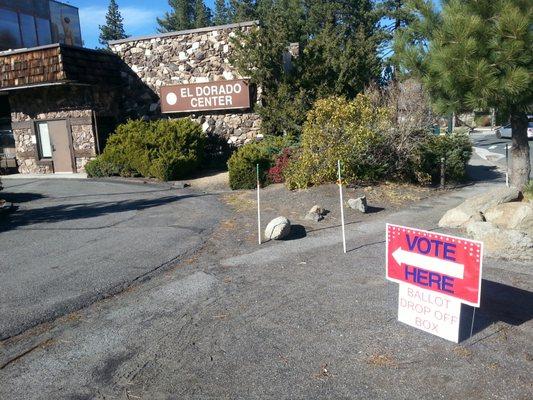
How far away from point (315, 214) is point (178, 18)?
57.7m

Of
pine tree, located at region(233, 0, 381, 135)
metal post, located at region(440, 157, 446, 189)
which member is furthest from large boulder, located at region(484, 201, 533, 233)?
pine tree, located at region(233, 0, 381, 135)

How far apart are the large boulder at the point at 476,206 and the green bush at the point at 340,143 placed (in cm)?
340

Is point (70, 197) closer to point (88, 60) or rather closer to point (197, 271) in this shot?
point (88, 60)

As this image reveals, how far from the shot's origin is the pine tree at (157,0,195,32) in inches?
2372

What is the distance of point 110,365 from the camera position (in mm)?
4168

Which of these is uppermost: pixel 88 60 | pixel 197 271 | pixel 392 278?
pixel 88 60

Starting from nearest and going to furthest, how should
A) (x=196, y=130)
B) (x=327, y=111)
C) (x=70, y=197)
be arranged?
(x=327, y=111), (x=70, y=197), (x=196, y=130)

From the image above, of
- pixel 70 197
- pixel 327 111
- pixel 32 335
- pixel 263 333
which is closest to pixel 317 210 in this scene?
pixel 327 111

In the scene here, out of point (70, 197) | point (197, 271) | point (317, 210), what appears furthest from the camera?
point (70, 197)

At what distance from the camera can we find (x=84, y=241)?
8.49 meters

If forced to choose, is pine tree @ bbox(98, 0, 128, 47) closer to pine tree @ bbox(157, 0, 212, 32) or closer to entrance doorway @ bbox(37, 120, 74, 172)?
pine tree @ bbox(157, 0, 212, 32)

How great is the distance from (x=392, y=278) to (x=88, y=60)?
53.4ft

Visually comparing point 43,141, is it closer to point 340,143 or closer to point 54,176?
point 54,176

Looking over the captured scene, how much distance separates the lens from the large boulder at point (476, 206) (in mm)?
8109
